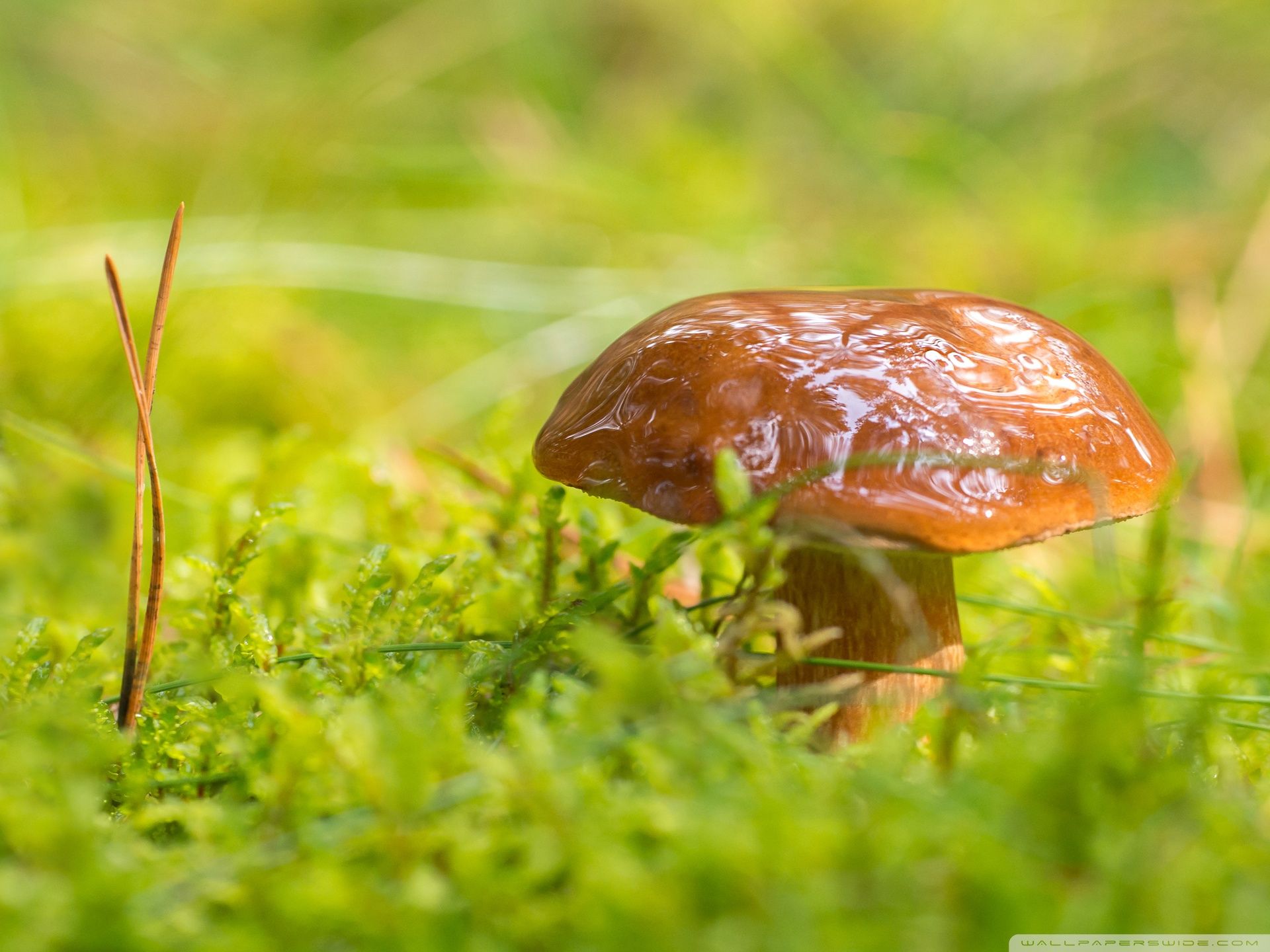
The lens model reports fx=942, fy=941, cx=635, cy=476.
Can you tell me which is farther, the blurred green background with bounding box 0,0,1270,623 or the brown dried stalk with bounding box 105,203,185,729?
the blurred green background with bounding box 0,0,1270,623

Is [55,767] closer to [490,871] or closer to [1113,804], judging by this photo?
[490,871]

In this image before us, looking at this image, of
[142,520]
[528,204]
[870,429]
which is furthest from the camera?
[528,204]

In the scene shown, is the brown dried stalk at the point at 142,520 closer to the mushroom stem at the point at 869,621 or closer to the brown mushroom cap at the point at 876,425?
the brown mushroom cap at the point at 876,425

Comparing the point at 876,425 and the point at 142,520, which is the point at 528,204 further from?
the point at 876,425

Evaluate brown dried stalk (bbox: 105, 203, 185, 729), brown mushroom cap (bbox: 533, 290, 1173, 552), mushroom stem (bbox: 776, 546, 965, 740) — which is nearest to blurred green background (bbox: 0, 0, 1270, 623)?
brown mushroom cap (bbox: 533, 290, 1173, 552)

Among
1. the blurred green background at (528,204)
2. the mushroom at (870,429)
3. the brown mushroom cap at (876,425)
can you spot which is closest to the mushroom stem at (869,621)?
the mushroom at (870,429)

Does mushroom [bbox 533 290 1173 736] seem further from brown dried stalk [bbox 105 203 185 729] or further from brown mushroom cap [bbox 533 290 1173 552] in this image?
brown dried stalk [bbox 105 203 185 729]

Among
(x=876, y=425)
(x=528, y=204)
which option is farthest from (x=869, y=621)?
(x=528, y=204)

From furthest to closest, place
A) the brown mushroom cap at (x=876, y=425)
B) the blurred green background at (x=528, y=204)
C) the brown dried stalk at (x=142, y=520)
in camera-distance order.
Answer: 1. the blurred green background at (x=528, y=204)
2. the brown dried stalk at (x=142, y=520)
3. the brown mushroom cap at (x=876, y=425)
